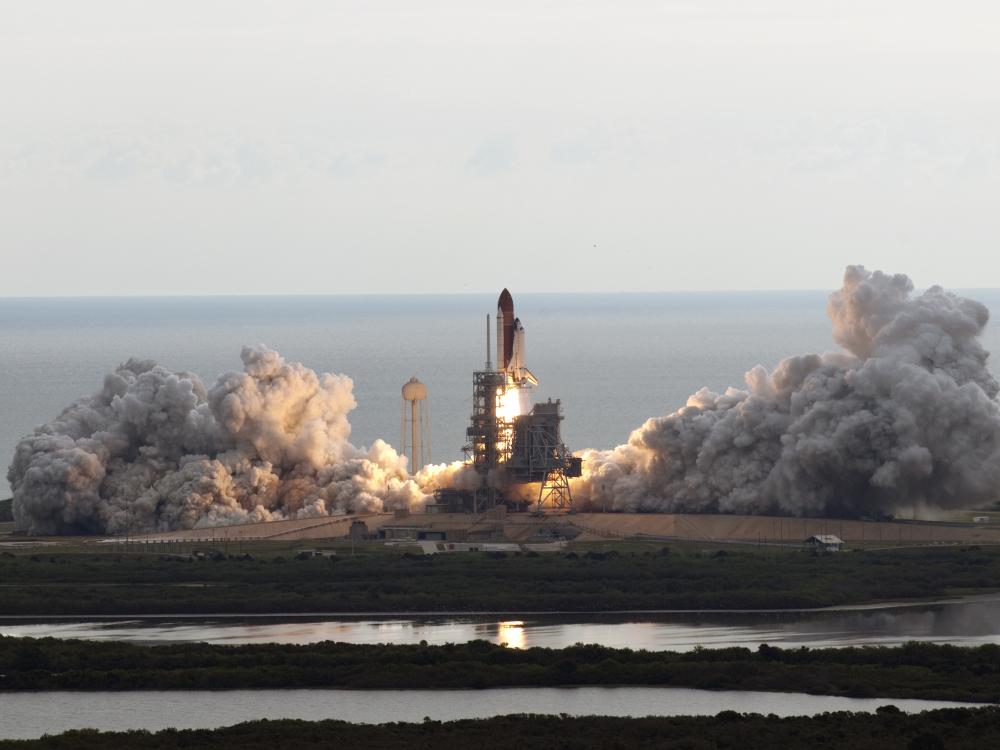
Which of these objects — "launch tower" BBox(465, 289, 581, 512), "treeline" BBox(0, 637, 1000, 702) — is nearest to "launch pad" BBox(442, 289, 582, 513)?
"launch tower" BBox(465, 289, 581, 512)

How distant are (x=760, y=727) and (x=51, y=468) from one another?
5560cm

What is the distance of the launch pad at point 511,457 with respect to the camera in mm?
106125

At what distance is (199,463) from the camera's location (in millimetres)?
107812

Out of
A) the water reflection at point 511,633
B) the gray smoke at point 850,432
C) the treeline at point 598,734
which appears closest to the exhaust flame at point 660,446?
the gray smoke at point 850,432

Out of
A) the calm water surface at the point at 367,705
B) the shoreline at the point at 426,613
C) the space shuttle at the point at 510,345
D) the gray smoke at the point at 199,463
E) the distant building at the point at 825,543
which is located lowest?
the shoreline at the point at 426,613

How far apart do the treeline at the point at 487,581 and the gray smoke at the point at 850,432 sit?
26.1 feet

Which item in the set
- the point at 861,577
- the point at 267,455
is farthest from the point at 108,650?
the point at 267,455

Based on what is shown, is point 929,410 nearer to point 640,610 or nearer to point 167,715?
point 640,610

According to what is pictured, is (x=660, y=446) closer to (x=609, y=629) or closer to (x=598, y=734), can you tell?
(x=609, y=629)

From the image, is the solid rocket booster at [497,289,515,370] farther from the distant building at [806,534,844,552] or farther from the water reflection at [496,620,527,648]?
the water reflection at [496,620,527,648]

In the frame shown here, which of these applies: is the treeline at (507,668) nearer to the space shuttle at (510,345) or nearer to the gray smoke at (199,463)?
the gray smoke at (199,463)

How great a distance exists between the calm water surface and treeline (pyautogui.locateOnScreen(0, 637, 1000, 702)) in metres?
0.54

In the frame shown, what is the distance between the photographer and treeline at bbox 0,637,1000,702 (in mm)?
67188

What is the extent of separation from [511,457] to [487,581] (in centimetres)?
1959
